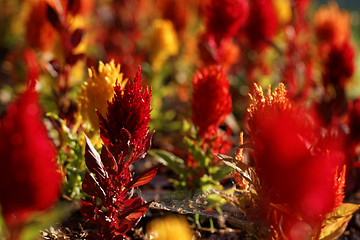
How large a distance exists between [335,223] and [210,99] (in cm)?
79

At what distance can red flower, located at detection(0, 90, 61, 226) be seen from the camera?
0.95 m

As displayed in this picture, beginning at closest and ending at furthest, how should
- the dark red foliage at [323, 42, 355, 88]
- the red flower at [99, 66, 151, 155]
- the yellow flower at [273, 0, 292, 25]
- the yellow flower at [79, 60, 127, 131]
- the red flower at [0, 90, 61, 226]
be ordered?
the red flower at [0, 90, 61, 226], the red flower at [99, 66, 151, 155], the yellow flower at [79, 60, 127, 131], the dark red foliage at [323, 42, 355, 88], the yellow flower at [273, 0, 292, 25]

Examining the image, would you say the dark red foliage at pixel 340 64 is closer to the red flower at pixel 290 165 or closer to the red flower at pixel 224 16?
the red flower at pixel 224 16

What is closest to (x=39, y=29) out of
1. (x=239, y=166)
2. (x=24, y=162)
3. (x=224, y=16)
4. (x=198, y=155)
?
(x=224, y=16)

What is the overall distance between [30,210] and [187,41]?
3.83m

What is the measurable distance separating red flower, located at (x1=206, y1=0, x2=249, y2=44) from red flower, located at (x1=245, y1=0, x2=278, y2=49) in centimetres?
64

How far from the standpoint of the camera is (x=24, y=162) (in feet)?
3.13

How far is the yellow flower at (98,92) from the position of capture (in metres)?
1.73

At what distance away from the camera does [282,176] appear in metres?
1.18

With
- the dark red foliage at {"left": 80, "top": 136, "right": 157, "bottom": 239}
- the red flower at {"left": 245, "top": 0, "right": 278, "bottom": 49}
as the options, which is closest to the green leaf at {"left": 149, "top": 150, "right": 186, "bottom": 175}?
the dark red foliage at {"left": 80, "top": 136, "right": 157, "bottom": 239}

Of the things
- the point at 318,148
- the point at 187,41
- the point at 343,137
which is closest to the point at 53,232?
the point at 318,148

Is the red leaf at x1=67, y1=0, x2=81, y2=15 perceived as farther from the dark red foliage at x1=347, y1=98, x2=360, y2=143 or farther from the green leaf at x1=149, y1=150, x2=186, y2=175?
the dark red foliage at x1=347, y1=98, x2=360, y2=143

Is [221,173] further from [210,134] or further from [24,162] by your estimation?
[24,162]

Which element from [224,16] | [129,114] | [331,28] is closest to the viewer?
[129,114]
